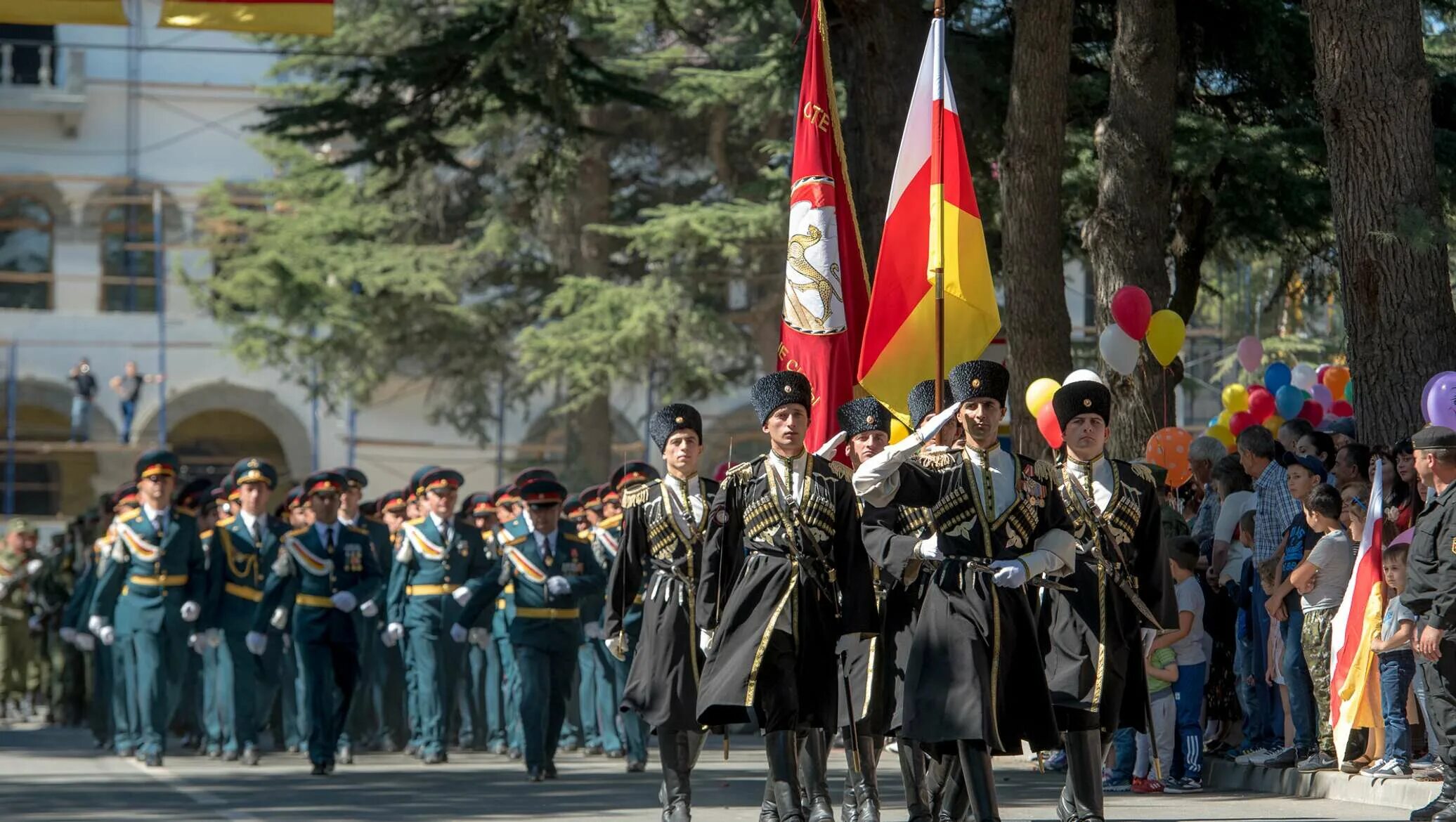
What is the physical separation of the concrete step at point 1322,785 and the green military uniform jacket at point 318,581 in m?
5.51

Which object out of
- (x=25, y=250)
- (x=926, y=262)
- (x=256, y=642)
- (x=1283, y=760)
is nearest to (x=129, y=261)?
(x=25, y=250)

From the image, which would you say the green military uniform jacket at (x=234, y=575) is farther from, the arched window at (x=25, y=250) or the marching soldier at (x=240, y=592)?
the arched window at (x=25, y=250)

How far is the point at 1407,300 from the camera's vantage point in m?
13.2

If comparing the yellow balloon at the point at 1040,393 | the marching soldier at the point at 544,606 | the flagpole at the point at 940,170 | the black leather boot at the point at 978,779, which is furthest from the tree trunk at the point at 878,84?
the black leather boot at the point at 978,779

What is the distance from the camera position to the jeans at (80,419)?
38.1m

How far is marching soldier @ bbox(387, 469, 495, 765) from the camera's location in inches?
634

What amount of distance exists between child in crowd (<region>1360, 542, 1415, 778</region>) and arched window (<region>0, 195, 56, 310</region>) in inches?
1250

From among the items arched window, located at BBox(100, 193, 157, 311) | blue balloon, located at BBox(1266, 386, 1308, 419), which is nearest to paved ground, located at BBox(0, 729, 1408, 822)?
blue balloon, located at BBox(1266, 386, 1308, 419)

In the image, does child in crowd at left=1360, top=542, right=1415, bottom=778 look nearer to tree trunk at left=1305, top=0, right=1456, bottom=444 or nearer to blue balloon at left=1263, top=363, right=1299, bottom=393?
tree trunk at left=1305, top=0, right=1456, bottom=444

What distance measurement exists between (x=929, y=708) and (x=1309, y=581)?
377cm

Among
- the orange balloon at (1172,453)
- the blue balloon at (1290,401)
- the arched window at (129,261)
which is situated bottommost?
the orange balloon at (1172,453)

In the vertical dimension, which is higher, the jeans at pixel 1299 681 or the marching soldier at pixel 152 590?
the marching soldier at pixel 152 590

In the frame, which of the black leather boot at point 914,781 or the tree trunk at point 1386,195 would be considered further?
the tree trunk at point 1386,195

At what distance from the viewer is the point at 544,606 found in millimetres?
13984
